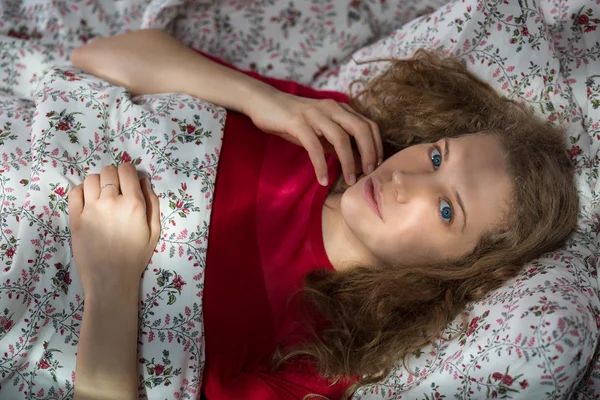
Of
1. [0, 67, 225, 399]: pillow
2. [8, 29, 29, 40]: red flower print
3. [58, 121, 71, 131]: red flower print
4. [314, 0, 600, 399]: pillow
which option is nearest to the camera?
[314, 0, 600, 399]: pillow

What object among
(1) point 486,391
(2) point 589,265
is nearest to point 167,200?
(1) point 486,391

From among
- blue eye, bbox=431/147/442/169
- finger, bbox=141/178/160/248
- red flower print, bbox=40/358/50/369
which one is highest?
blue eye, bbox=431/147/442/169

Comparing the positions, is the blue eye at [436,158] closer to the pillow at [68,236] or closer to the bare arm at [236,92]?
the bare arm at [236,92]

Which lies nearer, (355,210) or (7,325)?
(7,325)

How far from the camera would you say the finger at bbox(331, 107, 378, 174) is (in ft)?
4.82

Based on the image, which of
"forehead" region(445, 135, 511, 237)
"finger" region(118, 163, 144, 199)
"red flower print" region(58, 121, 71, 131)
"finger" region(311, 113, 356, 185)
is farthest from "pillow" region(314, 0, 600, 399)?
"red flower print" region(58, 121, 71, 131)

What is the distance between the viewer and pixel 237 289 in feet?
4.63

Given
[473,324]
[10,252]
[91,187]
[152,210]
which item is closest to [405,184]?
[473,324]

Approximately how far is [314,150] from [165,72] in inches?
17.8

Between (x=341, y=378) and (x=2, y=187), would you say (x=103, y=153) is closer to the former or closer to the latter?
(x=2, y=187)

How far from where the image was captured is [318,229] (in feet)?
4.95

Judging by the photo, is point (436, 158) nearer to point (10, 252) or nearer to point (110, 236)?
point (110, 236)

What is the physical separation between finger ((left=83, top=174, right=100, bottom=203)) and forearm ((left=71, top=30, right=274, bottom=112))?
1.08 ft

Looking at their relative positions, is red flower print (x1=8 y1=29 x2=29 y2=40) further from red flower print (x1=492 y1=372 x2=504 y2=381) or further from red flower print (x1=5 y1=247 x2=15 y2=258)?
red flower print (x1=492 y1=372 x2=504 y2=381)
